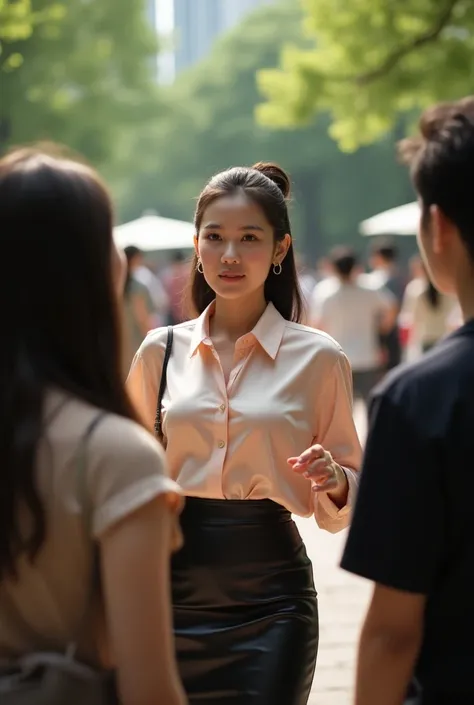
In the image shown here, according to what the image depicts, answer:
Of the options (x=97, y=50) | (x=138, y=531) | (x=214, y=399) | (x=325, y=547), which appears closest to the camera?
(x=138, y=531)

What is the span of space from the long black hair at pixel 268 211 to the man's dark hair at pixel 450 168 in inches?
74.3

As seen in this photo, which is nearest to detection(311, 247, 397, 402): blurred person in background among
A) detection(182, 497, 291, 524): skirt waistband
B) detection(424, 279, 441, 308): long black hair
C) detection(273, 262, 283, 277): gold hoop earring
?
detection(424, 279, 441, 308): long black hair

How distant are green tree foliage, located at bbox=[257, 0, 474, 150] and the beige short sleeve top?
37.4 feet

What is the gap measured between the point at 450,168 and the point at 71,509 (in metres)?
0.86

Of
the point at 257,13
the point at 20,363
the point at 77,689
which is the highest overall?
the point at 257,13

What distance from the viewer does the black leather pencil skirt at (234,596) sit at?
12.7ft

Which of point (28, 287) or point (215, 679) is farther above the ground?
point (28, 287)

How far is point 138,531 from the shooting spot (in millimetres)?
2236

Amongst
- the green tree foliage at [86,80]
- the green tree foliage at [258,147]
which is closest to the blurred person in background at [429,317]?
the green tree foliage at [86,80]

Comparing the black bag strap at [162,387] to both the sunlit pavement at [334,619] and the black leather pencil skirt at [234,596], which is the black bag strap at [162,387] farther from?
the sunlit pavement at [334,619]

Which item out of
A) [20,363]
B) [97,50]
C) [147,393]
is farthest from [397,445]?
[97,50]

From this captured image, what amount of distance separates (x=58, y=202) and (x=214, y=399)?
1.88m

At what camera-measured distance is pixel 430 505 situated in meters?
2.39

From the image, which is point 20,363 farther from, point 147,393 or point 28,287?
point 147,393
